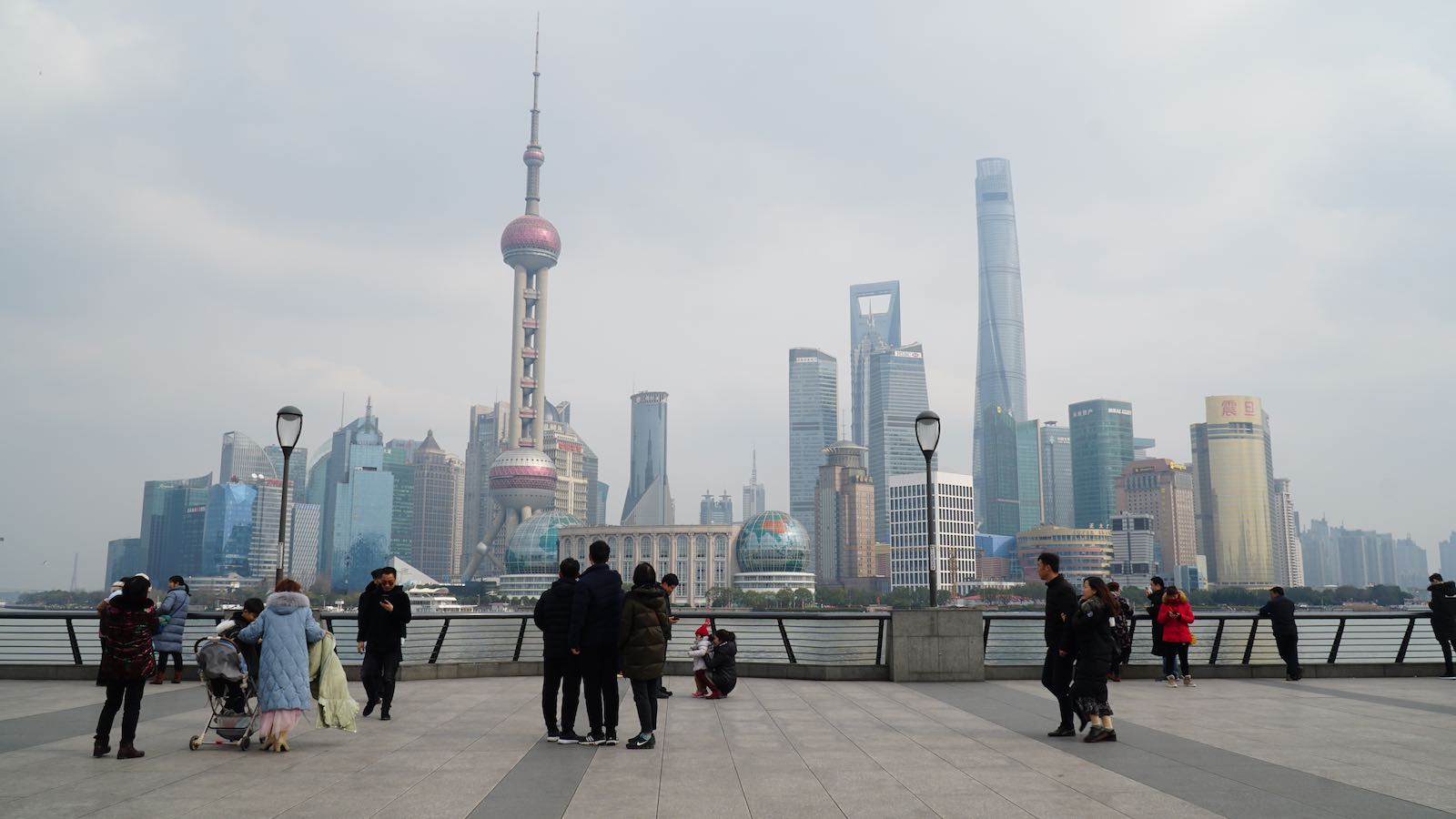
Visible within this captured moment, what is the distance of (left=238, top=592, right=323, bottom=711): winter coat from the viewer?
34.0 ft

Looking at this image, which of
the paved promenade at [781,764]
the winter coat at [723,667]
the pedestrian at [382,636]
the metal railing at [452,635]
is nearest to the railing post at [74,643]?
the metal railing at [452,635]

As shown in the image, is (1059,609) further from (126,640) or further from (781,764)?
(126,640)

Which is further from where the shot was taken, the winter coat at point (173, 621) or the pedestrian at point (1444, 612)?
the pedestrian at point (1444, 612)

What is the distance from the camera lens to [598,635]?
1083 centimetres

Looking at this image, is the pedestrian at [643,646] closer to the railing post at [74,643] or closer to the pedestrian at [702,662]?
the pedestrian at [702,662]

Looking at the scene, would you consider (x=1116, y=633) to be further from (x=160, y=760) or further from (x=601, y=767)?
(x=160, y=760)

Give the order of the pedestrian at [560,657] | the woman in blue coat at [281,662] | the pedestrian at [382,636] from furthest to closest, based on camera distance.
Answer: the pedestrian at [382,636] → the pedestrian at [560,657] → the woman in blue coat at [281,662]

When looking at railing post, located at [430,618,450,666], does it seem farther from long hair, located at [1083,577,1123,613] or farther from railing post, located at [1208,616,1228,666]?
railing post, located at [1208,616,1228,666]

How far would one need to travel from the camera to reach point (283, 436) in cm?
1812

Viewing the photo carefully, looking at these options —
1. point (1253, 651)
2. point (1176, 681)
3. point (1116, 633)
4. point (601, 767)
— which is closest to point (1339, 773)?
point (1116, 633)

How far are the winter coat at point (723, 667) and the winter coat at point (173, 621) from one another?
848 centimetres

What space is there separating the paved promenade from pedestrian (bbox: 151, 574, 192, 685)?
1614mm

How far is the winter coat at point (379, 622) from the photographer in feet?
42.3

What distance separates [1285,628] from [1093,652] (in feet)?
29.4
